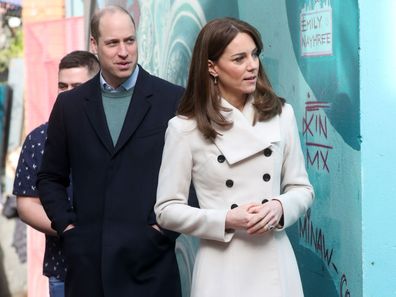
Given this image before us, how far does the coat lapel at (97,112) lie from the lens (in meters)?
4.74

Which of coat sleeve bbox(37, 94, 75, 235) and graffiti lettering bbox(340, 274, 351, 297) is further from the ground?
coat sleeve bbox(37, 94, 75, 235)

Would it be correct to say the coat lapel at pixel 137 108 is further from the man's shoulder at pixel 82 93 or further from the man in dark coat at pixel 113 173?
the man's shoulder at pixel 82 93

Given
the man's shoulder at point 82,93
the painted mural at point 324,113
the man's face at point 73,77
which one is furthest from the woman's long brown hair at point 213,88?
the man's face at point 73,77

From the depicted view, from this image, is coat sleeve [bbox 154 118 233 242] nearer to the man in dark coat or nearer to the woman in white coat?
the woman in white coat

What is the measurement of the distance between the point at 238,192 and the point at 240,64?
48cm

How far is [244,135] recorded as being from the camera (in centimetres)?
408

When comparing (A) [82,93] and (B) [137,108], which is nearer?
(B) [137,108]

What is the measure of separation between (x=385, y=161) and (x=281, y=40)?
115cm

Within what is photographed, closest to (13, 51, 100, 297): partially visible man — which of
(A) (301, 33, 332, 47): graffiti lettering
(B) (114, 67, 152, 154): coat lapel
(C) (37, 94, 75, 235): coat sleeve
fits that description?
(C) (37, 94, 75, 235): coat sleeve

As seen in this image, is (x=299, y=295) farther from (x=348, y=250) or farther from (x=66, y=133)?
(x=66, y=133)

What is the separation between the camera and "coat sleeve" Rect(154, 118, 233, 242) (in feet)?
13.3

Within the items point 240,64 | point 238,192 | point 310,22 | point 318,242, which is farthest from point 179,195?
point 310,22

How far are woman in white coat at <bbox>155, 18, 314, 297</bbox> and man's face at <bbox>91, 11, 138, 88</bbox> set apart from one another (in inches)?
28.1

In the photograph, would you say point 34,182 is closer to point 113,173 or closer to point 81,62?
point 81,62
